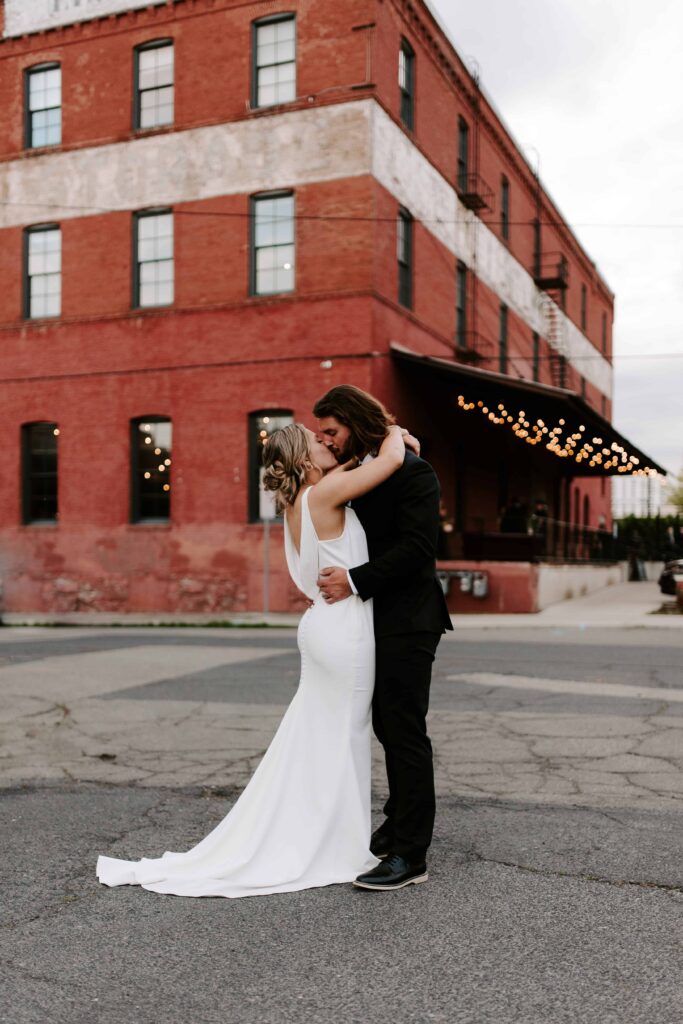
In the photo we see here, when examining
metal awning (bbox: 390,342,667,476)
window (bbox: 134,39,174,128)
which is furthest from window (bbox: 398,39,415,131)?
metal awning (bbox: 390,342,667,476)

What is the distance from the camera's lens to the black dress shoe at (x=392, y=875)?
3988 mm

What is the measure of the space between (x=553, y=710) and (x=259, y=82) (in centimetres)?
1652

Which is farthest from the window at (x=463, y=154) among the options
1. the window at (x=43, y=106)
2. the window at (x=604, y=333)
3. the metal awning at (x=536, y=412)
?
the window at (x=604, y=333)

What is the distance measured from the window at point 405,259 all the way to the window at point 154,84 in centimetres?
532

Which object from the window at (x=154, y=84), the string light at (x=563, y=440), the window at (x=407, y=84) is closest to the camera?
the window at (x=407, y=84)

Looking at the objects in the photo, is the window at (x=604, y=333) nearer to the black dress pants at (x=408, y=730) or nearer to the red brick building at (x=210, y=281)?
the red brick building at (x=210, y=281)

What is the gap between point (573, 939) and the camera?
Answer: 347 centimetres

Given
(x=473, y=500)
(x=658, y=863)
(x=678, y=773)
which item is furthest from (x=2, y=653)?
(x=473, y=500)

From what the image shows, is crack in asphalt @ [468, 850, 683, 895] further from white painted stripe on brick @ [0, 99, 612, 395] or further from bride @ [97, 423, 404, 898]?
white painted stripe on brick @ [0, 99, 612, 395]

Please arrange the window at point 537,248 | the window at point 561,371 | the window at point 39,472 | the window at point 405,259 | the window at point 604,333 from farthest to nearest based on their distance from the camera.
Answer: the window at point 604,333 < the window at point 561,371 < the window at point 537,248 < the window at point 39,472 < the window at point 405,259

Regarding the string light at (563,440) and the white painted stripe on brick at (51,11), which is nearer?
the white painted stripe on brick at (51,11)

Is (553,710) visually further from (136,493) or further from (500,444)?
(500,444)

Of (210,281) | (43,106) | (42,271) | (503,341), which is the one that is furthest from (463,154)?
(42,271)

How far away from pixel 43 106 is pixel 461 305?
10.6 metres
